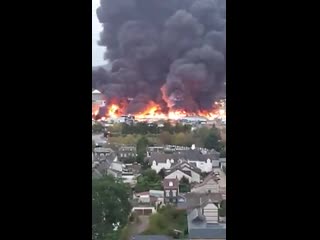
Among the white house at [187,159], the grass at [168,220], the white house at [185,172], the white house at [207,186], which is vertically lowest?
the grass at [168,220]

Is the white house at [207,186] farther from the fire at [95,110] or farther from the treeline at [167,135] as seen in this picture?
the fire at [95,110]

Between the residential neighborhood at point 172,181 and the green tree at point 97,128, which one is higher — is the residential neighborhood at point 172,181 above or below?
below

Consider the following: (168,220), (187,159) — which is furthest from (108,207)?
(187,159)

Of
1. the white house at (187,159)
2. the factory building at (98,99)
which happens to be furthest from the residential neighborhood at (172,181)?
the factory building at (98,99)

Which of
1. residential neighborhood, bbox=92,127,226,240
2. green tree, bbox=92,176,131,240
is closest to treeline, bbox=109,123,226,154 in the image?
residential neighborhood, bbox=92,127,226,240

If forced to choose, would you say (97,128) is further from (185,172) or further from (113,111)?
(185,172)
